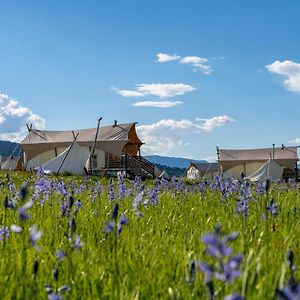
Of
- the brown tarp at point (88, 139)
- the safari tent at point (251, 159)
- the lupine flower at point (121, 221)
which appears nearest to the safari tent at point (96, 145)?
the brown tarp at point (88, 139)

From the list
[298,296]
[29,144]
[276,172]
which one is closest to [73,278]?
[298,296]

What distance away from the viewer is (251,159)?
196 feet

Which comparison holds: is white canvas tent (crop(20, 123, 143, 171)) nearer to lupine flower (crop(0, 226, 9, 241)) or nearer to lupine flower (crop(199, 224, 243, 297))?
lupine flower (crop(0, 226, 9, 241))

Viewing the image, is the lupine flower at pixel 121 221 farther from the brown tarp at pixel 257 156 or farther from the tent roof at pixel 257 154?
the tent roof at pixel 257 154

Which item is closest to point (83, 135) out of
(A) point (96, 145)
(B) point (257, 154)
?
(A) point (96, 145)

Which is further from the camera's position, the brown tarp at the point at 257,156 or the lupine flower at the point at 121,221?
the brown tarp at the point at 257,156

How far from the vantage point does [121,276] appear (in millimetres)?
3121

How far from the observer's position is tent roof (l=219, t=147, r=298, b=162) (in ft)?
192

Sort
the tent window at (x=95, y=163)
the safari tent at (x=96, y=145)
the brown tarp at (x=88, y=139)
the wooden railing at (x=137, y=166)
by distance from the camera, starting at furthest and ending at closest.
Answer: the tent window at (x=95, y=163) < the brown tarp at (x=88, y=139) < the safari tent at (x=96, y=145) < the wooden railing at (x=137, y=166)

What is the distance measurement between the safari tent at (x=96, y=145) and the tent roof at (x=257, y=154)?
48.9ft

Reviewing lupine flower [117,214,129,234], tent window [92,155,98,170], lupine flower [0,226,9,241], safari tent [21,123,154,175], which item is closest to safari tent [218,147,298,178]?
safari tent [21,123,154,175]

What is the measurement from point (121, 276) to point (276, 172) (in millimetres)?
47944

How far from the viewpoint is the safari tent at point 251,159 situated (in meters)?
58.0

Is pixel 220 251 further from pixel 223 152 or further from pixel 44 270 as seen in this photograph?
pixel 223 152
